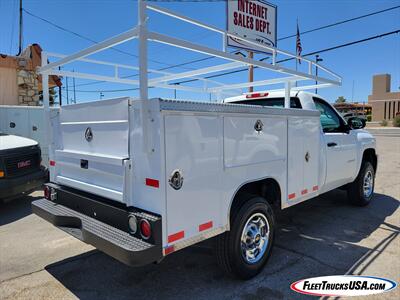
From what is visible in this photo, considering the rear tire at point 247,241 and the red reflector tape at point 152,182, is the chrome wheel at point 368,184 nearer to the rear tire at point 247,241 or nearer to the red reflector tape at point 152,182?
the rear tire at point 247,241

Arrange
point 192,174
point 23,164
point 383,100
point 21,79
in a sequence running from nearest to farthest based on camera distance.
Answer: point 192,174
point 23,164
point 21,79
point 383,100

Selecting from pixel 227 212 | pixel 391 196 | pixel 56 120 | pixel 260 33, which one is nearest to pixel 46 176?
pixel 56 120

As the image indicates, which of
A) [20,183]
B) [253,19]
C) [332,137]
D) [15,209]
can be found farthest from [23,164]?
[253,19]

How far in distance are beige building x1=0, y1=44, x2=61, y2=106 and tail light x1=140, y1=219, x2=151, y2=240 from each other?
10397 mm

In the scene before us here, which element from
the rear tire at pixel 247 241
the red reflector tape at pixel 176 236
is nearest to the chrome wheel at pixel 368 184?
the rear tire at pixel 247 241

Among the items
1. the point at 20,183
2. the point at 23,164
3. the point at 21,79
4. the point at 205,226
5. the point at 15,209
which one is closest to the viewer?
the point at 205,226

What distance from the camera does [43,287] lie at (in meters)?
3.24

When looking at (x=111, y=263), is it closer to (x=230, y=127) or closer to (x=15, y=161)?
(x=230, y=127)

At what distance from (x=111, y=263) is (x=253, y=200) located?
6.17ft

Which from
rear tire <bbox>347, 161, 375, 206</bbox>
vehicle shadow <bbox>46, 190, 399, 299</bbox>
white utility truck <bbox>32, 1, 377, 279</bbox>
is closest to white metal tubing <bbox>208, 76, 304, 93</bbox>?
white utility truck <bbox>32, 1, 377, 279</bbox>

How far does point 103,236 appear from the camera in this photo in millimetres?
2633

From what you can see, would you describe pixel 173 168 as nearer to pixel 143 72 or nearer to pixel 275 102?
pixel 143 72

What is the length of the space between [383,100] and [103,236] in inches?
2691

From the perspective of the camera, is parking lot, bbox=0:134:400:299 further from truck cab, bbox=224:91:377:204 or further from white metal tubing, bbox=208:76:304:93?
white metal tubing, bbox=208:76:304:93
